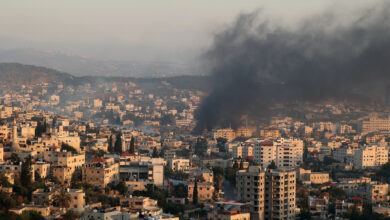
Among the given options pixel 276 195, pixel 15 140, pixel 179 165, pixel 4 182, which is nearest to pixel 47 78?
pixel 179 165

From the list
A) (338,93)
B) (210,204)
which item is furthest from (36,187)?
(338,93)

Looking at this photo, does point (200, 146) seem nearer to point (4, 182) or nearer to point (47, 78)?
point (4, 182)

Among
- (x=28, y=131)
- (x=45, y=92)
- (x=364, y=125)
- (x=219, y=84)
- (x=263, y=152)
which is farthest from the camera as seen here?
(x=45, y=92)

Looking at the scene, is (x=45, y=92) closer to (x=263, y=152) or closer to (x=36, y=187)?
(x=263, y=152)

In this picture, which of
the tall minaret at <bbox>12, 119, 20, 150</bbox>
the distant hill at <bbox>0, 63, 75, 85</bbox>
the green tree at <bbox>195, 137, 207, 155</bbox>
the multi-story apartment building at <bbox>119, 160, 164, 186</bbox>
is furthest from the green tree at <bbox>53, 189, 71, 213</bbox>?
the distant hill at <bbox>0, 63, 75, 85</bbox>

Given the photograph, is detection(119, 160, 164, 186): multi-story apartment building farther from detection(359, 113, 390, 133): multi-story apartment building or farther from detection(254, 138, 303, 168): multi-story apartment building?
detection(359, 113, 390, 133): multi-story apartment building
